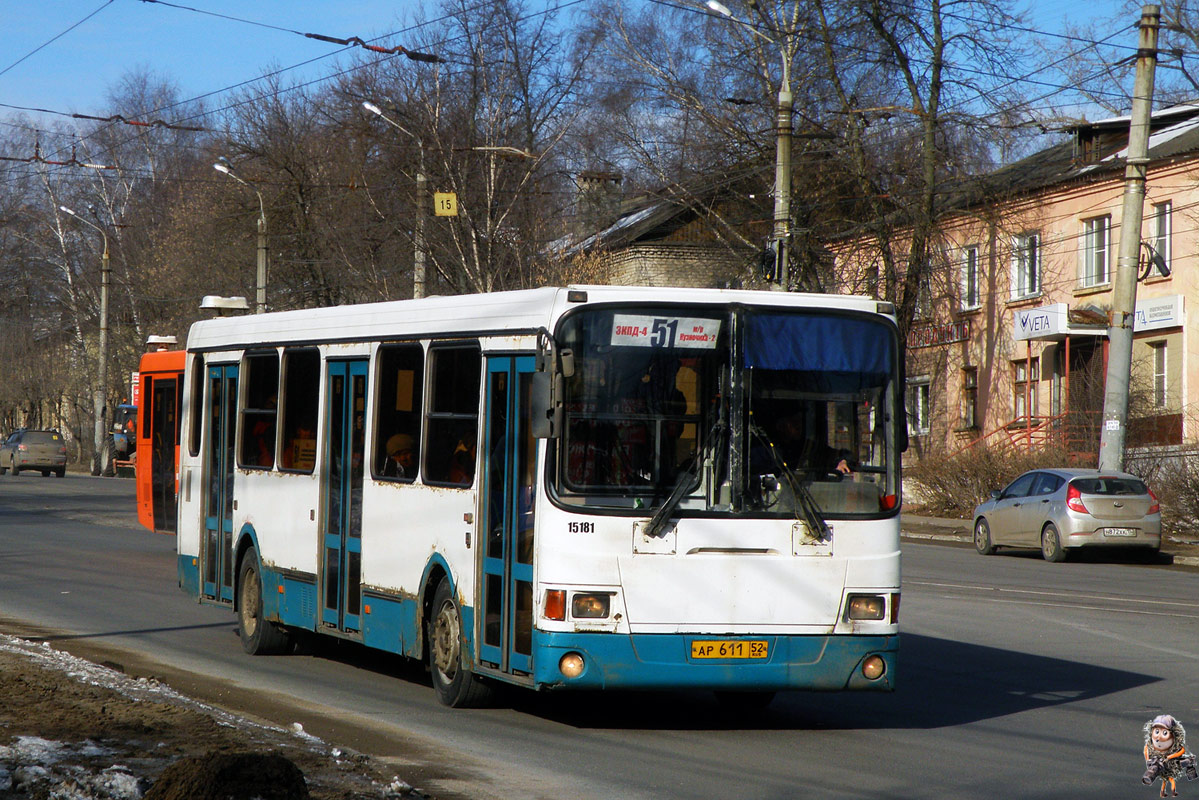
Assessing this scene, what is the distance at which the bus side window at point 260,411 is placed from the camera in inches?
471

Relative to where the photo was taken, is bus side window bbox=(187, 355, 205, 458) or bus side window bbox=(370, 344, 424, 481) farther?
bus side window bbox=(187, 355, 205, 458)

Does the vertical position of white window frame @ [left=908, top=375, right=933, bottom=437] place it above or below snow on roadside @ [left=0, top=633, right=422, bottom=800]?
above

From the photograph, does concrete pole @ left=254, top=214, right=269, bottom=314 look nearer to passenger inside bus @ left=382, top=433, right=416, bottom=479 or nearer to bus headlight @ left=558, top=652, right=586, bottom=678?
passenger inside bus @ left=382, top=433, right=416, bottom=479

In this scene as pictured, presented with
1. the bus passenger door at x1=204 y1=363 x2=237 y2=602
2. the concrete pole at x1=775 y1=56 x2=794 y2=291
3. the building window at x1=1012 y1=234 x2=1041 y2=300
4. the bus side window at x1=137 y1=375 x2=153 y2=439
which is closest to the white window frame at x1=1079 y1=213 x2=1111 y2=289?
the building window at x1=1012 y1=234 x2=1041 y2=300

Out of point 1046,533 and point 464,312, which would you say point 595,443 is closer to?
point 464,312

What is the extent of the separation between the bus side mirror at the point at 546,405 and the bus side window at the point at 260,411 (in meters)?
4.14

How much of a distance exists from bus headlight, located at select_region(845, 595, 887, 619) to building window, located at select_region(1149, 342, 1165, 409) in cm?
3034

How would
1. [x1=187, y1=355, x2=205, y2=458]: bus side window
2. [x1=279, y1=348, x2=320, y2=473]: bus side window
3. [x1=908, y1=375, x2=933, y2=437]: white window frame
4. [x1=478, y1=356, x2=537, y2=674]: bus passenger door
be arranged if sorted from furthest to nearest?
[x1=908, y1=375, x2=933, y2=437]: white window frame → [x1=187, y1=355, x2=205, y2=458]: bus side window → [x1=279, y1=348, x2=320, y2=473]: bus side window → [x1=478, y1=356, x2=537, y2=674]: bus passenger door

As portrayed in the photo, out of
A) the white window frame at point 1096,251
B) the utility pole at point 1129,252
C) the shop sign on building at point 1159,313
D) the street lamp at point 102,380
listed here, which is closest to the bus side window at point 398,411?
the utility pole at point 1129,252

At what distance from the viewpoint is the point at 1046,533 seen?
24078mm

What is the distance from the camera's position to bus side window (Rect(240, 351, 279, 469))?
12.0 meters

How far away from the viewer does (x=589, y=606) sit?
836cm

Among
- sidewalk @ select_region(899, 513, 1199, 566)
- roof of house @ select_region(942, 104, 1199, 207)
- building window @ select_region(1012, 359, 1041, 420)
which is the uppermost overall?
roof of house @ select_region(942, 104, 1199, 207)

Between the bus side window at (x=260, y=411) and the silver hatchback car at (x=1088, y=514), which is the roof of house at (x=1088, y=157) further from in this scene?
the bus side window at (x=260, y=411)
